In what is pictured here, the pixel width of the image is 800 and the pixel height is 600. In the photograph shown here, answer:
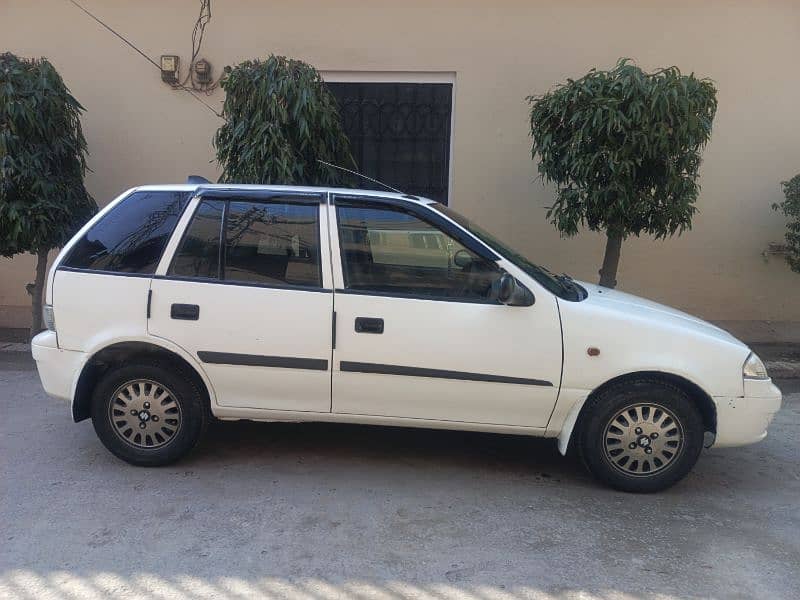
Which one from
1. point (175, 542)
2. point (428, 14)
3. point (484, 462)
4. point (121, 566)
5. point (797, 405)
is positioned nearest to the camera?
point (121, 566)

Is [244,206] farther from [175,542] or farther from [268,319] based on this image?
[175,542]

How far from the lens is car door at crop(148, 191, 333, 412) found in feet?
13.5

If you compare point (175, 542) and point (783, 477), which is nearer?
point (175, 542)

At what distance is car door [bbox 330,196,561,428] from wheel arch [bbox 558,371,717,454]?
15cm

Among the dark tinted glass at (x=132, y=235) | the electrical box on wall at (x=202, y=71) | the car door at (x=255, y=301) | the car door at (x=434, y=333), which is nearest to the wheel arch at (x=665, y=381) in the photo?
the car door at (x=434, y=333)

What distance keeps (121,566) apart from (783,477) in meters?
4.04

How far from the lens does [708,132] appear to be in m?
6.11

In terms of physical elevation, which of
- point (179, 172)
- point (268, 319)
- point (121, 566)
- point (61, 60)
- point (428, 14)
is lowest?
point (121, 566)

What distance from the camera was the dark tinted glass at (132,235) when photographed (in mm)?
4273

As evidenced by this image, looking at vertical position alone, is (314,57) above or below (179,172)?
above

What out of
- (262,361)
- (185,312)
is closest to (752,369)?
(262,361)

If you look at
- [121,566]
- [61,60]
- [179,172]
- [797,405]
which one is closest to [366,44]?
[179,172]

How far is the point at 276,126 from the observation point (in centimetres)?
602

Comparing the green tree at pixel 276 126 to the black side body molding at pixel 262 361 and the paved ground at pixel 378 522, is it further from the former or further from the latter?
the paved ground at pixel 378 522
